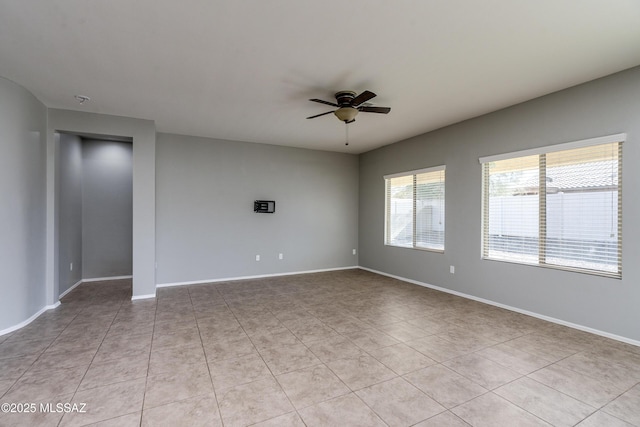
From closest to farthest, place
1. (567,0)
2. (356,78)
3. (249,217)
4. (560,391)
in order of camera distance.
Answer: (567,0) < (560,391) < (356,78) < (249,217)

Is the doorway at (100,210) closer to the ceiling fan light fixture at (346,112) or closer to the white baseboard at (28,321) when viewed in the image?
the white baseboard at (28,321)

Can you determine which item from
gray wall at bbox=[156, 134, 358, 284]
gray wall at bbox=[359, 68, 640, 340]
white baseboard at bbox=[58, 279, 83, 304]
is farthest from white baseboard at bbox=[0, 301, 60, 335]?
gray wall at bbox=[359, 68, 640, 340]

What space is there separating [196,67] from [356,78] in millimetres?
1705

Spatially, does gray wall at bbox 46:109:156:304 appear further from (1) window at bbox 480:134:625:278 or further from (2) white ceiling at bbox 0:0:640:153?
(1) window at bbox 480:134:625:278

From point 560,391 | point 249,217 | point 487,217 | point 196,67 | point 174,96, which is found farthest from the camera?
point 249,217

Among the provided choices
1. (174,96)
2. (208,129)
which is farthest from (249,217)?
(174,96)

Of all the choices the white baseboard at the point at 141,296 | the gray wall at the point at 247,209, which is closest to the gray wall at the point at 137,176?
the white baseboard at the point at 141,296

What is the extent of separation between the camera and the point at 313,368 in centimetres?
262

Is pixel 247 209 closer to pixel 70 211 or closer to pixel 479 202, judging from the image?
pixel 70 211

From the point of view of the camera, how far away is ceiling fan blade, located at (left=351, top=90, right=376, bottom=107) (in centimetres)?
312

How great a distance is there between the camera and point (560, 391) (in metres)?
2.29

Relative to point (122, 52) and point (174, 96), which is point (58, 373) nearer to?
point (122, 52)

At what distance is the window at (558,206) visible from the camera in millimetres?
3295

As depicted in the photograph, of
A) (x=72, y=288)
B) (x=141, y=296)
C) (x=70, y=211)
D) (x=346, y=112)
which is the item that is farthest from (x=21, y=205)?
(x=346, y=112)
